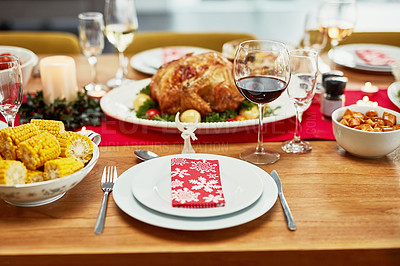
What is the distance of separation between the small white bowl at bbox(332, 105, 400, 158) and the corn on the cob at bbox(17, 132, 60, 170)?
0.71 meters

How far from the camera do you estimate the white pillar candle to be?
154 cm

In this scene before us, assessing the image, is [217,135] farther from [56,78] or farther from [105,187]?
[56,78]

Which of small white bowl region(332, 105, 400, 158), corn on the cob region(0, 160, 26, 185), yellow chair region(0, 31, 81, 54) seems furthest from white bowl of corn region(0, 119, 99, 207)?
yellow chair region(0, 31, 81, 54)

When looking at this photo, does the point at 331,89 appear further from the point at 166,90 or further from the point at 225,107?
the point at 166,90

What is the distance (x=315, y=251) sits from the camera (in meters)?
0.85

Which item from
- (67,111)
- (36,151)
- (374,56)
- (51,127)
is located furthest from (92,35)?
(374,56)

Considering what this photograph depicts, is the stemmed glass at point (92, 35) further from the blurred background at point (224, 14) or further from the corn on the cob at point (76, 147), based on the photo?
the blurred background at point (224, 14)

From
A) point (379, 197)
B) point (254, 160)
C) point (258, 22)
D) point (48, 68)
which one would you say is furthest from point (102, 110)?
point (258, 22)

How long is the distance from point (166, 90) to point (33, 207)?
2.10 feet

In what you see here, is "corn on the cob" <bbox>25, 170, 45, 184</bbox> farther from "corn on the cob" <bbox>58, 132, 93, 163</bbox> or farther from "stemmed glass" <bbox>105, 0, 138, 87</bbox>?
"stemmed glass" <bbox>105, 0, 138, 87</bbox>

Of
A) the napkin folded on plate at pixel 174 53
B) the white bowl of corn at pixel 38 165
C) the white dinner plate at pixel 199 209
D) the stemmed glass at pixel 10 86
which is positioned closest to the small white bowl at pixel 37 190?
the white bowl of corn at pixel 38 165

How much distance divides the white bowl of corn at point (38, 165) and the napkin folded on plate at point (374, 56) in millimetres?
1408

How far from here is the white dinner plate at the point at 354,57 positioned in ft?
6.33

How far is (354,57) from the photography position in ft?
6.77
